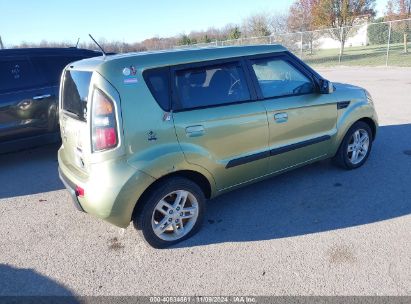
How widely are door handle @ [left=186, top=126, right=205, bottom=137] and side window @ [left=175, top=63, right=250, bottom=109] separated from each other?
20 cm

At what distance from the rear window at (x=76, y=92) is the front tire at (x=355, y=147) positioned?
3248mm

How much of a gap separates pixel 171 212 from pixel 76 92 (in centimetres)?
146

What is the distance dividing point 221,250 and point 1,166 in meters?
4.56

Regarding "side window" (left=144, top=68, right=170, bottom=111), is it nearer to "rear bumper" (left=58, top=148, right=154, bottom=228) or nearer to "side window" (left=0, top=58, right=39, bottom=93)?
"rear bumper" (left=58, top=148, right=154, bottom=228)

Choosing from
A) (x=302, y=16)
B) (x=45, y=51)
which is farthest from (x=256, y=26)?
(x=45, y=51)

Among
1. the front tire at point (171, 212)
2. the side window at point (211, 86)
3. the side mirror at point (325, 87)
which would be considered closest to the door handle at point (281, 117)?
the side window at point (211, 86)

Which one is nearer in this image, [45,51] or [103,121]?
[103,121]

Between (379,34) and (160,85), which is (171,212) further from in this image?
(379,34)

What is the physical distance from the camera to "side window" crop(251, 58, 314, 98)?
365 centimetres

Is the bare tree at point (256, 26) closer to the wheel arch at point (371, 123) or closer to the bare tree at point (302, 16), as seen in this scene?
the bare tree at point (302, 16)

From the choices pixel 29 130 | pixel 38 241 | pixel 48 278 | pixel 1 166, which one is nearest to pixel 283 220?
pixel 48 278

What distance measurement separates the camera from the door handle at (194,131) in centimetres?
307

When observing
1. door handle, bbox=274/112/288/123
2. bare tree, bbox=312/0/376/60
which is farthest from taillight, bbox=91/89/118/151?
bare tree, bbox=312/0/376/60

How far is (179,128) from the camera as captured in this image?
9.88ft
